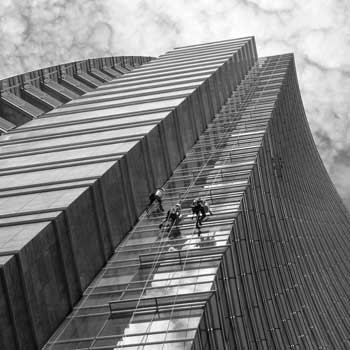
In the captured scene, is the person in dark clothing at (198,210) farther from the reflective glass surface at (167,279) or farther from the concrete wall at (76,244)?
the concrete wall at (76,244)

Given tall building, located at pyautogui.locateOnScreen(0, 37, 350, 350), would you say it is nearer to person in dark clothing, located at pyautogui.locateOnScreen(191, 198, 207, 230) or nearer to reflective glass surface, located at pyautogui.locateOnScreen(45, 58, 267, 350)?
reflective glass surface, located at pyautogui.locateOnScreen(45, 58, 267, 350)

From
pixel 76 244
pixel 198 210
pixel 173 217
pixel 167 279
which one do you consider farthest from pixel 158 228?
pixel 76 244

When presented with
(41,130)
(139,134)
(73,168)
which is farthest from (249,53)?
(73,168)

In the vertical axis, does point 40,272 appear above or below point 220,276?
above

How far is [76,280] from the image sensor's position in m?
18.9

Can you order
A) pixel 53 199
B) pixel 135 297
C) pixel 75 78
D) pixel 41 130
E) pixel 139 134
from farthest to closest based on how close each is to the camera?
pixel 75 78 < pixel 41 130 < pixel 139 134 < pixel 53 199 < pixel 135 297

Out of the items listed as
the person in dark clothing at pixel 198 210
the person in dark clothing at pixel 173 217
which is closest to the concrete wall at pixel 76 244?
the person in dark clothing at pixel 173 217

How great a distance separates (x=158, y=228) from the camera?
76.2 ft

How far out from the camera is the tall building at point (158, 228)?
659 inches

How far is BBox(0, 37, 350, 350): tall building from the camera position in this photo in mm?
16750

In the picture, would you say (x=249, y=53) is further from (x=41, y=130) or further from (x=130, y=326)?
(x=130, y=326)

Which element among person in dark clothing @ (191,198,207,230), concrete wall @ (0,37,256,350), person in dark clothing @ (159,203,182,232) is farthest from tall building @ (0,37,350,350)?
person in dark clothing @ (191,198,207,230)

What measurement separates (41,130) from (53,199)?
1426 centimetres

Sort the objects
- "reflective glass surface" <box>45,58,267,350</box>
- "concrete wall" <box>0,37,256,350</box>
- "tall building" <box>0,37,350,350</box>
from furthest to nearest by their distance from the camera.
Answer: "tall building" <box>0,37,350,350</box>, "reflective glass surface" <box>45,58,267,350</box>, "concrete wall" <box>0,37,256,350</box>
